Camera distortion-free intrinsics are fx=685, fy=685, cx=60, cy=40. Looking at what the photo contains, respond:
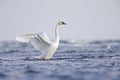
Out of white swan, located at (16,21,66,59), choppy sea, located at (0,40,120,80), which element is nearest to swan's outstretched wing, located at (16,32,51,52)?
white swan, located at (16,21,66,59)

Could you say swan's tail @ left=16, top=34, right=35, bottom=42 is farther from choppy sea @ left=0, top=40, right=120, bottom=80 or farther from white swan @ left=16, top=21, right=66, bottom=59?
choppy sea @ left=0, top=40, right=120, bottom=80

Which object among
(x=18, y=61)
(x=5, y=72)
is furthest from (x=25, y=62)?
(x=5, y=72)

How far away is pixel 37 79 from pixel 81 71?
2.90 m

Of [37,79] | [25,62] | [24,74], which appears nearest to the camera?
[37,79]

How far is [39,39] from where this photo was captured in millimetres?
30578

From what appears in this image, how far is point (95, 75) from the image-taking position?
81.4 ft

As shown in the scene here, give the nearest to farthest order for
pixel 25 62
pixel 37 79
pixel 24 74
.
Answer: pixel 37 79
pixel 24 74
pixel 25 62

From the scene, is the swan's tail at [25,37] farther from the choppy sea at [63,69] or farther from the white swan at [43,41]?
the choppy sea at [63,69]

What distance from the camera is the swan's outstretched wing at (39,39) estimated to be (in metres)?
30.3

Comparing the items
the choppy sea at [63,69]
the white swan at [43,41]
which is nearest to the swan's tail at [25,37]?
the white swan at [43,41]

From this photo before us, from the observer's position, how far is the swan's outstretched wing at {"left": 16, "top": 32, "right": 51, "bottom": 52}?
3031cm

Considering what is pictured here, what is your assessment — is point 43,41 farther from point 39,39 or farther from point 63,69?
point 63,69

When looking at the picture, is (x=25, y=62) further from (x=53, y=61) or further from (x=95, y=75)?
(x=95, y=75)

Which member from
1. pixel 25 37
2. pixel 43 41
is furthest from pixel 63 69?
pixel 25 37
